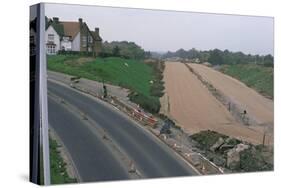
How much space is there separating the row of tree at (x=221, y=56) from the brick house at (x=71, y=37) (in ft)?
4.14

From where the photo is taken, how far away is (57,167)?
9.47 meters

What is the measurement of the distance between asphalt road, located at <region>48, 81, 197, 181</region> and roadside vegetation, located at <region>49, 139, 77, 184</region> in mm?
175

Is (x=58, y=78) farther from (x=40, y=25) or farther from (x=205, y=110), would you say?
(x=205, y=110)

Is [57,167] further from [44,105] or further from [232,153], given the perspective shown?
[232,153]

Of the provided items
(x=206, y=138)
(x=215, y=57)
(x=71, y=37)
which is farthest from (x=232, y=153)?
(x=71, y=37)

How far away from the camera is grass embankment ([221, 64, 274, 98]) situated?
11047mm

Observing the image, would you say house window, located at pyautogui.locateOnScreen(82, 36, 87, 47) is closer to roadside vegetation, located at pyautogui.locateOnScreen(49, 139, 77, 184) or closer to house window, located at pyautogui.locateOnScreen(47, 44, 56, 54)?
house window, located at pyautogui.locateOnScreen(47, 44, 56, 54)

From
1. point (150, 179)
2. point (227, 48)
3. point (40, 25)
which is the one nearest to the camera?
point (40, 25)

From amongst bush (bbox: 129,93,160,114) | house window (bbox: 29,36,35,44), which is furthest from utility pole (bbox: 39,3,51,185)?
bush (bbox: 129,93,160,114)

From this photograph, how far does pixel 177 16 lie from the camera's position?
10469 millimetres

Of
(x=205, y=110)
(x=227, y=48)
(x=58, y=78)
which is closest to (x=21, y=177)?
(x=58, y=78)

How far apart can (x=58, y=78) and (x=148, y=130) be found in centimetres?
169

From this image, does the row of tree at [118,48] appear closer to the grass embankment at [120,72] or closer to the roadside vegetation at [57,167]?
the grass embankment at [120,72]

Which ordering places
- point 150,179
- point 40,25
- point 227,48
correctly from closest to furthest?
point 40,25, point 150,179, point 227,48
